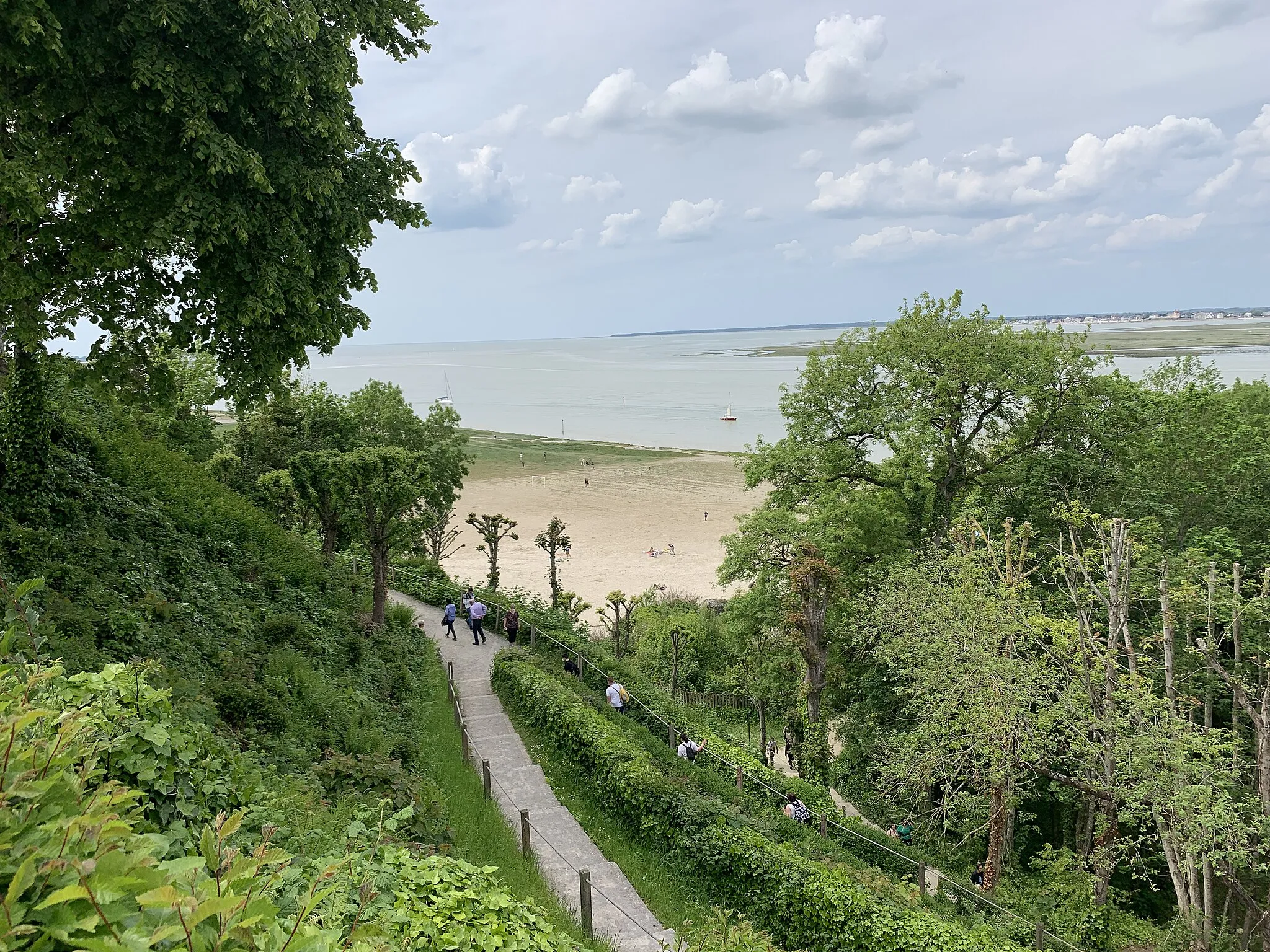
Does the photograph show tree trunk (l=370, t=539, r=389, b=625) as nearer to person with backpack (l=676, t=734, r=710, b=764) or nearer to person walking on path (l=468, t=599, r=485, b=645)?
person walking on path (l=468, t=599, r=485, b=645)

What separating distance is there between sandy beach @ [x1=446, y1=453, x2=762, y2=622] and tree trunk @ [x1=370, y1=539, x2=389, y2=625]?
18.4 metres

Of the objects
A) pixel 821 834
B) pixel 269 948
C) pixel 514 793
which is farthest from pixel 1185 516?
pixel 269 948

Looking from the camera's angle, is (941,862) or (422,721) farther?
(941,862)

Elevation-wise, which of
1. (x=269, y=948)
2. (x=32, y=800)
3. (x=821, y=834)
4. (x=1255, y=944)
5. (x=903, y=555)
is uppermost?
(x=32, y=800)

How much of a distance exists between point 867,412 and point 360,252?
1541cm

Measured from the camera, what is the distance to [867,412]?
855 inches

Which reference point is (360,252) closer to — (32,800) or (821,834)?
(32,800)

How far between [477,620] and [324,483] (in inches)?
223

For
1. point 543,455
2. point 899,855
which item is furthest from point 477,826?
point 543,455

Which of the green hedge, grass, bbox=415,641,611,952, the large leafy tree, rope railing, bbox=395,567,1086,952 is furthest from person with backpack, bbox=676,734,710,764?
the large leafy tree

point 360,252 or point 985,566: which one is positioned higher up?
point 360,252

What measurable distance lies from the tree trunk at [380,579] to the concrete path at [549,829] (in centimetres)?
245

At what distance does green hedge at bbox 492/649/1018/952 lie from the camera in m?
9.75

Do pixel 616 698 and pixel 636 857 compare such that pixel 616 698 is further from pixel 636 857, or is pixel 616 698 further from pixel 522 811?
pixel 522 811
